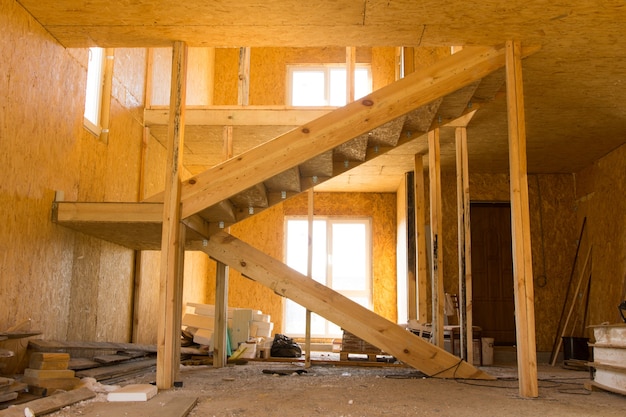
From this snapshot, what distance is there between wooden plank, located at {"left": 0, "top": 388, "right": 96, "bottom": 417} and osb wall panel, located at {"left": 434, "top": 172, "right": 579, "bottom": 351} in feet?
21.0

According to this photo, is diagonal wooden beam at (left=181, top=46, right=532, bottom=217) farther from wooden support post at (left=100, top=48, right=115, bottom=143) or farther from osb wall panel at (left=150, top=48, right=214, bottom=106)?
osb wall panel at (left=150, top=48, right=214, bottom=106)

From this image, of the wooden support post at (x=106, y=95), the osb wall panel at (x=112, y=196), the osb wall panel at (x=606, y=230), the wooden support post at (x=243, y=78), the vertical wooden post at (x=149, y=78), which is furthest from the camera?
the osb wall panel at (x=606, y=230)

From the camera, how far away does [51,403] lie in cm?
388

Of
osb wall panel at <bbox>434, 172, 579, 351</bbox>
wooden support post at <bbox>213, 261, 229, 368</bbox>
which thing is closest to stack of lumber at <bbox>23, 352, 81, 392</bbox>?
wooden support post at <bbox>213, 261, 229, 368</bbox>

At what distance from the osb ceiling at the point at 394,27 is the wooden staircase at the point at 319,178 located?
0.39 metres

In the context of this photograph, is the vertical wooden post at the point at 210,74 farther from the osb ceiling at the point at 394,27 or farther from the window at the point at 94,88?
the osb ceiling at the point at 394,27

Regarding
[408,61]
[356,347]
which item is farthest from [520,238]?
[356,347]

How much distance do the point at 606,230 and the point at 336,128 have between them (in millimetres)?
5266

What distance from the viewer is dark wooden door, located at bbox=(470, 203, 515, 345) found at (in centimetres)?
972

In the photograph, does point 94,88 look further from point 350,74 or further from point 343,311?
point 343,311

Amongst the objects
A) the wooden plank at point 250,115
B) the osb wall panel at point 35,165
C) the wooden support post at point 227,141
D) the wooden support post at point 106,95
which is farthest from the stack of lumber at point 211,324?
the wooden support post at point 106,95

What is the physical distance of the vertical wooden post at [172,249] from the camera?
16.3 ft

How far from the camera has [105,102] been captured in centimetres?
661

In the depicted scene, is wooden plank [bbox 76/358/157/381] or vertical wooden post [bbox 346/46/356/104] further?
vertical wooden post [bbox 346/46/356/104]
